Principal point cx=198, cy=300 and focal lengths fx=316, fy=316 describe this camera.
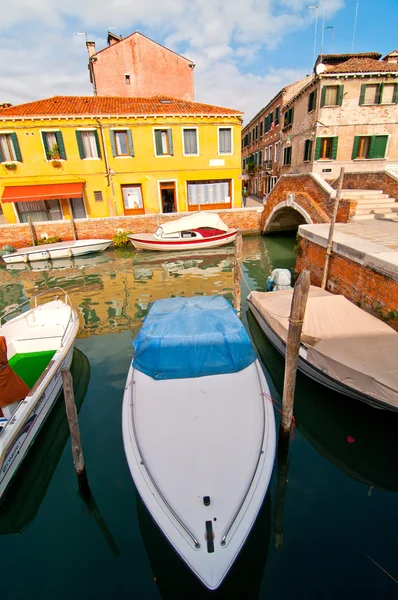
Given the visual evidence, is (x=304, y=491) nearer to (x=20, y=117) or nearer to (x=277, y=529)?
(x=277, y=529)

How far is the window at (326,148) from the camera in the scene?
18.6 meters

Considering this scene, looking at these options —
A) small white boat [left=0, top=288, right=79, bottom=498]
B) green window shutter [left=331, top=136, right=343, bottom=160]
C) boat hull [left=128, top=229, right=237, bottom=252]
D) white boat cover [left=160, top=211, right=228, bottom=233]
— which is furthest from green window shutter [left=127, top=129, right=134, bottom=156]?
small white boat [left=0, top=288, right=79, bottom=498]

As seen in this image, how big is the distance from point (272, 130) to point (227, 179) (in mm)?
10254

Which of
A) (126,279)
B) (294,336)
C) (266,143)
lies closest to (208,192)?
(126,279)

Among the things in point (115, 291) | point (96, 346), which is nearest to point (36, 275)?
point (115, 291)

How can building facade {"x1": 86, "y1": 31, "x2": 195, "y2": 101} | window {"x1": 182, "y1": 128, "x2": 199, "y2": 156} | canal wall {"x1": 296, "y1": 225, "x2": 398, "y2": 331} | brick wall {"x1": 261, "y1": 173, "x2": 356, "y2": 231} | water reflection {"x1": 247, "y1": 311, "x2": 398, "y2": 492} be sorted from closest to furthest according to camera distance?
water reflection {"x1": 247, "y1": 311, "x2": 398, "y2": 492} < canal wall {"x1": 296, "y1": 225, "x2": 398, "y2": 331} < brick wall {"x1": 261, "y1": 173, "x2": 356, "y2": 231} < window {"x1": 182, "y1": 128, "x2": 199, "y2": 156} < building facade {"x1": 86, "y1": 31, "x2": 195, "y2": 101}

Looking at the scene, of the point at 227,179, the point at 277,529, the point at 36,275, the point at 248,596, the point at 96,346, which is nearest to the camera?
the point at 248,596

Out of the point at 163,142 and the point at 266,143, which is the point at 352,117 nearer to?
the point at 163,142

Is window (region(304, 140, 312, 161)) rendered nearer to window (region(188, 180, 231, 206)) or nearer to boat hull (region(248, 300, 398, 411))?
window (region(188, 180, 231, 206))

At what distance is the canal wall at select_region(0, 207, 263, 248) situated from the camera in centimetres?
1744

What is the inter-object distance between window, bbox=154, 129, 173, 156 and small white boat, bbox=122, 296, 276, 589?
52.5 feet

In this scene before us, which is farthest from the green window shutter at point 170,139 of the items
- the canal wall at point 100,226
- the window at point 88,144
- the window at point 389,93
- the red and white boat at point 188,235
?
the window at point 389,93

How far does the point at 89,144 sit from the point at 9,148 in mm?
4259

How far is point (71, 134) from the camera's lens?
1764cm
